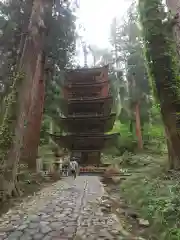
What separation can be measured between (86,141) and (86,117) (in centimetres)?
219

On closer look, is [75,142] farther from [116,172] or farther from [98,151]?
[116,172]

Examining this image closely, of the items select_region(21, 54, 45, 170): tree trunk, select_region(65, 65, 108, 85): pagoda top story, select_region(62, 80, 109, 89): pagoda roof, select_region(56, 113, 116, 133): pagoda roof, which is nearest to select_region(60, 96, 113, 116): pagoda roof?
select_region(56, 113, 116, 133): pagoda roof

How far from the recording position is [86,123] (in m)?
23.7

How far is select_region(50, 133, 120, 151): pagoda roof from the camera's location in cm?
2228

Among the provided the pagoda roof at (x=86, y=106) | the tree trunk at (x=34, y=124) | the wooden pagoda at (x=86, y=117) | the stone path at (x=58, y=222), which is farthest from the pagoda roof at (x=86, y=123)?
the stone path at (x=58, y=222)

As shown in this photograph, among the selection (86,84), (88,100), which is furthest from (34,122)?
(86,84)

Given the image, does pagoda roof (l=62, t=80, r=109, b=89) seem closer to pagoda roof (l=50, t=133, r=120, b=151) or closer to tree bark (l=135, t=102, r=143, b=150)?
tree bark (l=135, t=102, r=143, b=150)

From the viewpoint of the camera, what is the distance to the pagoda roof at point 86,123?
22.8 meters

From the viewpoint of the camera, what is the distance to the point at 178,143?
25.2ft

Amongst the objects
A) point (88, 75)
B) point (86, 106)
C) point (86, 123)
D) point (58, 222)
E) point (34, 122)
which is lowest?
point (58, 222)

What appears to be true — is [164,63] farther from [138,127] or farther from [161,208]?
[138,127]

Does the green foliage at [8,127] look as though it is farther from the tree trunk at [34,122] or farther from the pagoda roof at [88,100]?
the pagoda roof at [88,100]

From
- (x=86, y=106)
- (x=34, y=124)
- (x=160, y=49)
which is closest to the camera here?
(x=160, y=49)

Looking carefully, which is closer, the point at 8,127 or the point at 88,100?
the point at 8,127
